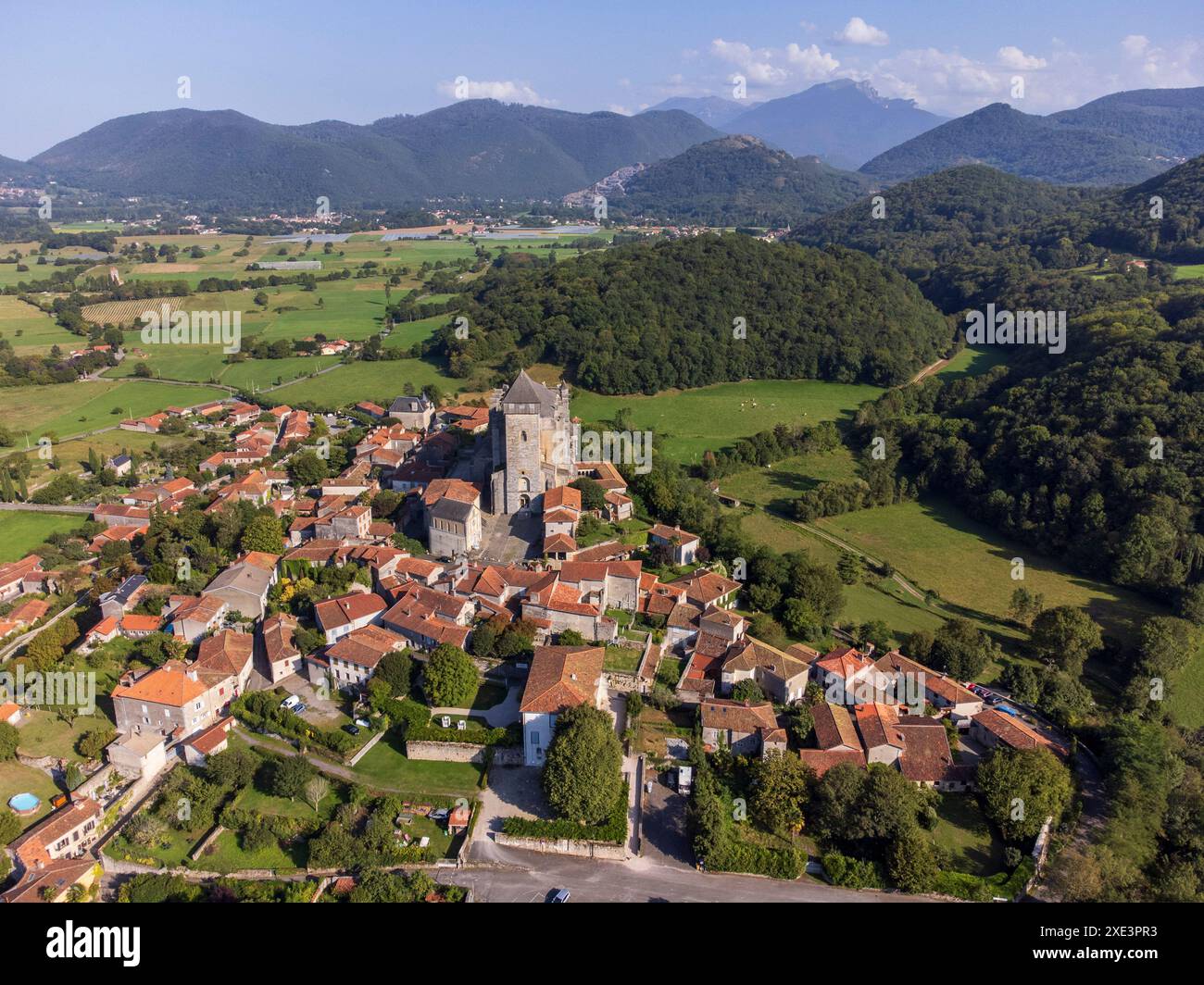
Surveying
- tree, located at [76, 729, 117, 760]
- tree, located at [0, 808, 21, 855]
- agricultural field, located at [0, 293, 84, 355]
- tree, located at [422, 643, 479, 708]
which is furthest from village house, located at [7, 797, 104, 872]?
agricultural field, located at [0, 293, 84, 355]

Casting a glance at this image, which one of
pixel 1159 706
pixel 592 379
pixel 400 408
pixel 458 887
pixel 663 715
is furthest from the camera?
pixel 592 379

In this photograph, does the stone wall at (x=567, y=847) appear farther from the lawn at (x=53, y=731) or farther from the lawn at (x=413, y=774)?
the lawn at (x=53, y=731)

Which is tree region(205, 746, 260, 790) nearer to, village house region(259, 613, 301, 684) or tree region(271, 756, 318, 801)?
tree region(271, 756, 318, 801)

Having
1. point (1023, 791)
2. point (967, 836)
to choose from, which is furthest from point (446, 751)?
point (1023, 791)

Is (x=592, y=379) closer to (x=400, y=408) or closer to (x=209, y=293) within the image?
(x=400, y=408)

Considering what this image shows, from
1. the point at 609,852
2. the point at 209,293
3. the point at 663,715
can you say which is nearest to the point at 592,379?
the point at 663,715

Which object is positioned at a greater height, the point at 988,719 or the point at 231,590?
the point at 231,590
